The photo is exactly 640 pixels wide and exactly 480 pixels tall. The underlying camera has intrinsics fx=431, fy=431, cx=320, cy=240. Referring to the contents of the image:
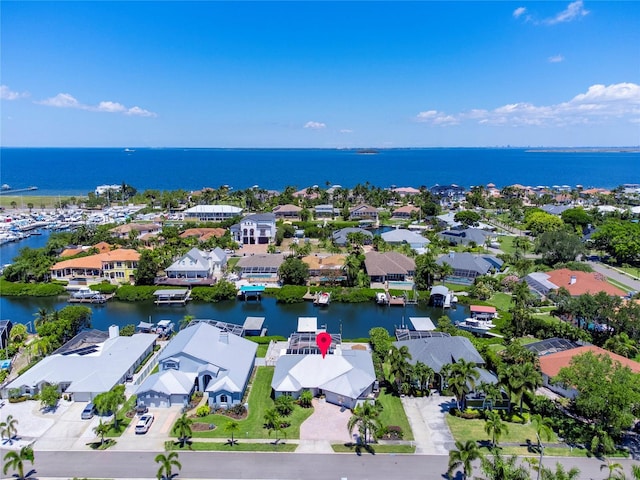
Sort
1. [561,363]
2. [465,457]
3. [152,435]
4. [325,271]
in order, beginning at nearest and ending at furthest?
1. [465,457]
2. [152,435]
3. [561,363]
4. [325,271]

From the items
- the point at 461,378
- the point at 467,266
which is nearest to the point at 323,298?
the point at 467,266

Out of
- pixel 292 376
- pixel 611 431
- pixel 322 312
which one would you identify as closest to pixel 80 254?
pixel 322 312

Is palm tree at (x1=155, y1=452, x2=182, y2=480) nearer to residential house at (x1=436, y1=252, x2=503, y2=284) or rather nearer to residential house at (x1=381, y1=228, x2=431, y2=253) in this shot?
residential house at (x1=436, y1=252, x2=503, y2=284)

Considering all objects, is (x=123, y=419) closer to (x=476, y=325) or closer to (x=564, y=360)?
(x=564, y=360)

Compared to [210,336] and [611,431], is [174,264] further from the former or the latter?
[611,431]

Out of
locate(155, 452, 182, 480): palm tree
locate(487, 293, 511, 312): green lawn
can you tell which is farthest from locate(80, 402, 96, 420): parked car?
locate(487, 293, 511, 312): green lawn

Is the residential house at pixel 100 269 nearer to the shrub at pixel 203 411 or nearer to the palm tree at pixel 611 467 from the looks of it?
the shrub at pixel 203 411
